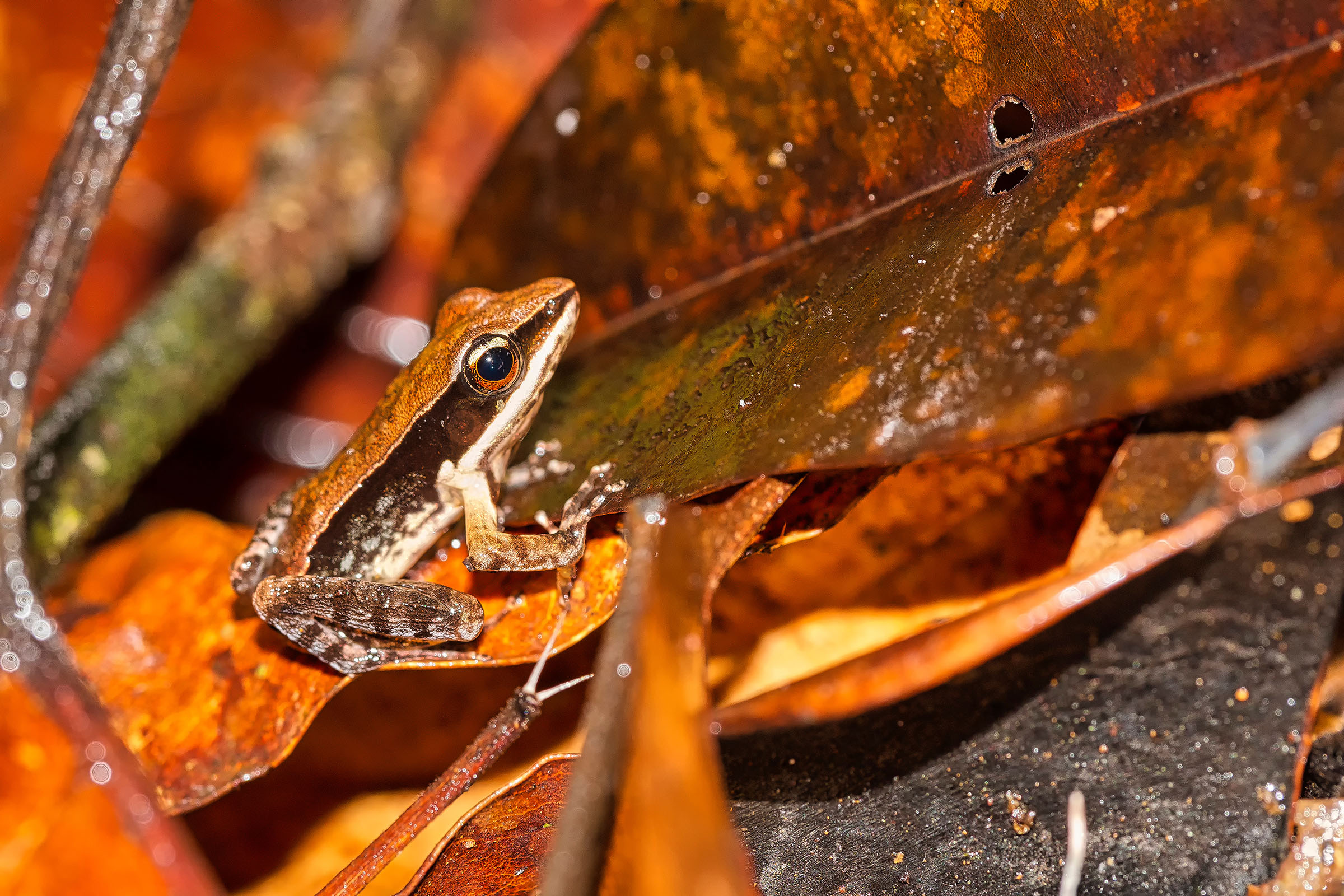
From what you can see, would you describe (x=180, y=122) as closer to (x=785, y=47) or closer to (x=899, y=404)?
(x=785, y=47)

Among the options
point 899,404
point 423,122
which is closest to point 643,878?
point 899,404

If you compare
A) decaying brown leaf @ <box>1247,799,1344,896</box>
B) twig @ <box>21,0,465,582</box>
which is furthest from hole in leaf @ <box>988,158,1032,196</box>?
twig @ <box>21,0,465,582</box>

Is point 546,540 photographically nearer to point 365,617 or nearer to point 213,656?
point 365,617

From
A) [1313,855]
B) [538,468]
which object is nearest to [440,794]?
[538,468]

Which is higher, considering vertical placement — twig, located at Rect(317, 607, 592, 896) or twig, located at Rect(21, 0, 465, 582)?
twig, located at Rect(21, 0, 465, 582)

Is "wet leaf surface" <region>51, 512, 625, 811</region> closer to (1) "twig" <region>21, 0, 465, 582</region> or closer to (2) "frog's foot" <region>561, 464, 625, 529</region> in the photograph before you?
(2) "frog's foot" <region>561, 464, 625, 529</region>

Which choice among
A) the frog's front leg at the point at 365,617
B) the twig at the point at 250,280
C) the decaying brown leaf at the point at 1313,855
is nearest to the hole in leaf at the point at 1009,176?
the decaying brown leaf at the point at 1313,855
